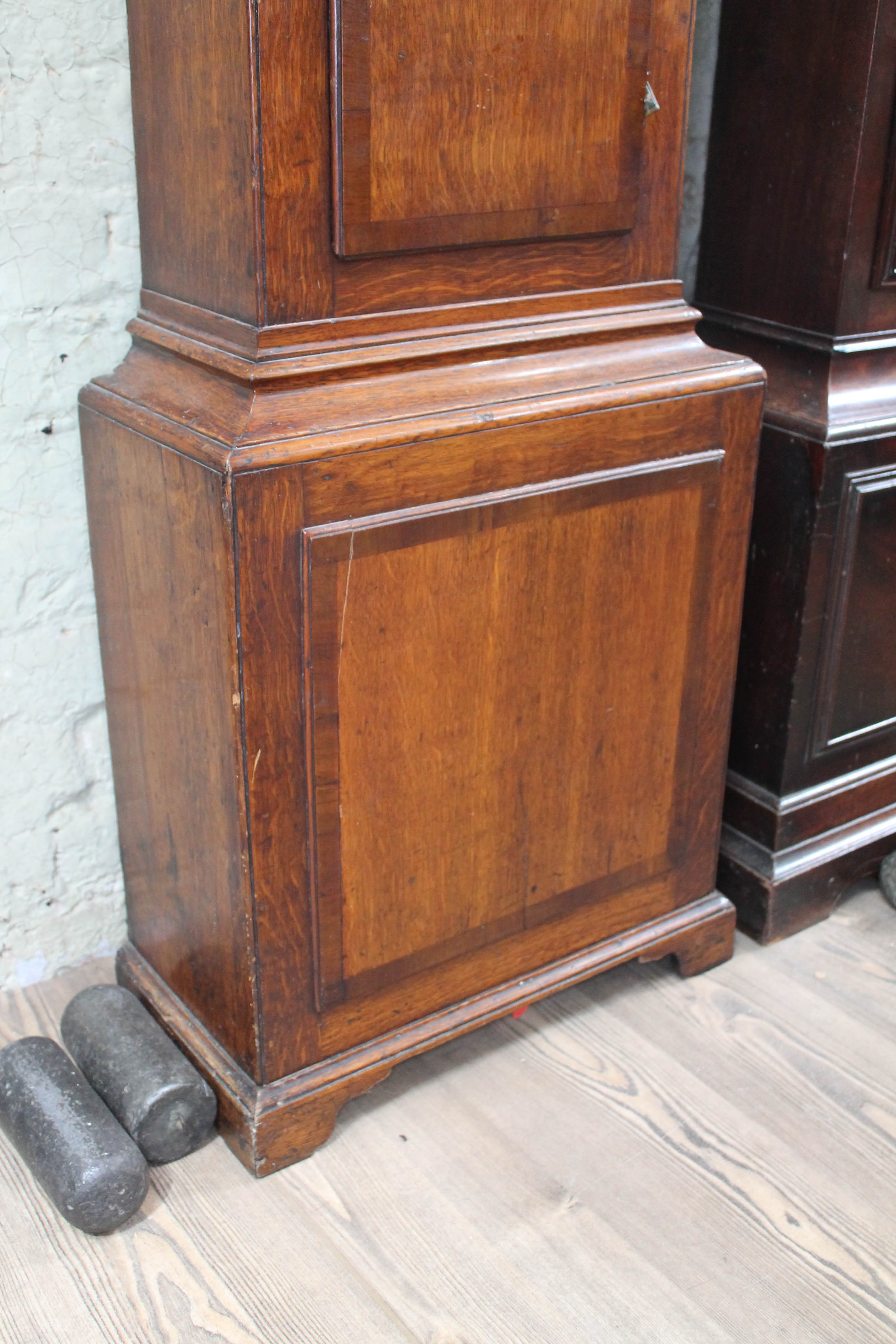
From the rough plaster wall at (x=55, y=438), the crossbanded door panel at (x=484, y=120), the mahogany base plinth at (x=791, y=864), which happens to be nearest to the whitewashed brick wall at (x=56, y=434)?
the rough plaster wall at (x=55, y=438)

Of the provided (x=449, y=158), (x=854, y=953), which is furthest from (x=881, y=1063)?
(x=449, y=158)

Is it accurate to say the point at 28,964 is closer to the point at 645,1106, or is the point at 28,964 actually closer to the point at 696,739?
the point at 645,1106

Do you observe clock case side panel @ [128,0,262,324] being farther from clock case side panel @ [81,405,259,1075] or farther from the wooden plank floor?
the wooden plank floor

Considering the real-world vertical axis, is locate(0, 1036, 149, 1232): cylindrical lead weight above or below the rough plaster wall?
below

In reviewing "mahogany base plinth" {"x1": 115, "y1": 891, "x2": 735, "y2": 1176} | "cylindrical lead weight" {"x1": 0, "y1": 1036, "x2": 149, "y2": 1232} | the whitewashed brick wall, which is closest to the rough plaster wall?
the whitewashed brick wall

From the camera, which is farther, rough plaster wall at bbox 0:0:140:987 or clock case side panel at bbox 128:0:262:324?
rough plaster wall at bbox 0:0:140:987

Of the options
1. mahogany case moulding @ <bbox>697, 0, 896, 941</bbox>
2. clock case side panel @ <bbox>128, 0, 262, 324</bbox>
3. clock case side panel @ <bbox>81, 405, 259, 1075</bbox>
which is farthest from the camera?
mahogany case moulding @ <bbox>697, 0, 896, 941</bbox>

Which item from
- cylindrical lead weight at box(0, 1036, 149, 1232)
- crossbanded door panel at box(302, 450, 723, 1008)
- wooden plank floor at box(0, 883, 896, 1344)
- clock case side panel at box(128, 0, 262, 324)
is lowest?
wooden plank floor at box(0, 883, 896, 1344)

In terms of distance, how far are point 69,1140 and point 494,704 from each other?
76 centimetres

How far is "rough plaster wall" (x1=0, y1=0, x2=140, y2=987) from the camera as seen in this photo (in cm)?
160

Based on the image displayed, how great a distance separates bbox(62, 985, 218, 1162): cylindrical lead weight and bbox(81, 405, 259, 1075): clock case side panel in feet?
0.23

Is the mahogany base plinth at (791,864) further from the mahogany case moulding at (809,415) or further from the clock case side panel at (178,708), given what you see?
the clock case side panel at (178,708)

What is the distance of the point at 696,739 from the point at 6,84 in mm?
1275

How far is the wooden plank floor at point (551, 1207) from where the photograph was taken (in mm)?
1516
